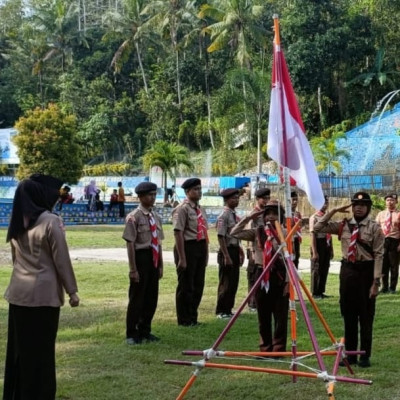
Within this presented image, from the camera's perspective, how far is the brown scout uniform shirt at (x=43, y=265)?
17.2 ft

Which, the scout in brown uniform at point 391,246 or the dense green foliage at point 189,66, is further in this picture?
the dense green foliage at point 189,66

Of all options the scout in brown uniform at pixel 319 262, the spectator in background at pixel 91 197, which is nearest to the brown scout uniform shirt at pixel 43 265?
the scout in brown uniform at pixel 319 262

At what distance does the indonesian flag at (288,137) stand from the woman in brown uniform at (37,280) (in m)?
1.92

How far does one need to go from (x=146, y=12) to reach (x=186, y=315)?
142ft

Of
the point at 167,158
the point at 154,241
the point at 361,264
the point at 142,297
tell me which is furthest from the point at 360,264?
the point at 167,158

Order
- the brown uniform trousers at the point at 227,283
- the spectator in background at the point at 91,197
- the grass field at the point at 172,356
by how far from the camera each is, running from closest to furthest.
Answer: the grass field at the point at 172,356, the brown uniform trousers at the point at 227,283, the spectator in background at the point at 91,197

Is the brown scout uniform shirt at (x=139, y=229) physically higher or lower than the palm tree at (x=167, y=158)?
lower

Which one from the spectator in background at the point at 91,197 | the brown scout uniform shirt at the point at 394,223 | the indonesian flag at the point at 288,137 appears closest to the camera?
the indonesian flag at the point at 288,137

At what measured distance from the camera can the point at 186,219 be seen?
9.34 metres

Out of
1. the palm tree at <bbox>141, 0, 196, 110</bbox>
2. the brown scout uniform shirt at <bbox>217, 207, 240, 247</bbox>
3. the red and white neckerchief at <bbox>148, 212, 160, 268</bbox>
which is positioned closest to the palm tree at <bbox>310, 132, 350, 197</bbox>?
the palm tree at <bbox>141, 0, 196, 110</bbox>

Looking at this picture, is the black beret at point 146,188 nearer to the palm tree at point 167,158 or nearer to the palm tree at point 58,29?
the palm tree at point 167,158

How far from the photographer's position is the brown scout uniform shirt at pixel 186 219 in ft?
30.5

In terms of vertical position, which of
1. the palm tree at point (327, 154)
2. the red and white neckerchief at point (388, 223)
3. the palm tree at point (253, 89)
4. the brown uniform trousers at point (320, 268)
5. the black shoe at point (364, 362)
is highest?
the palm tree at point (253, 89)

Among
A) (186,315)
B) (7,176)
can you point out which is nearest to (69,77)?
(7,176)
